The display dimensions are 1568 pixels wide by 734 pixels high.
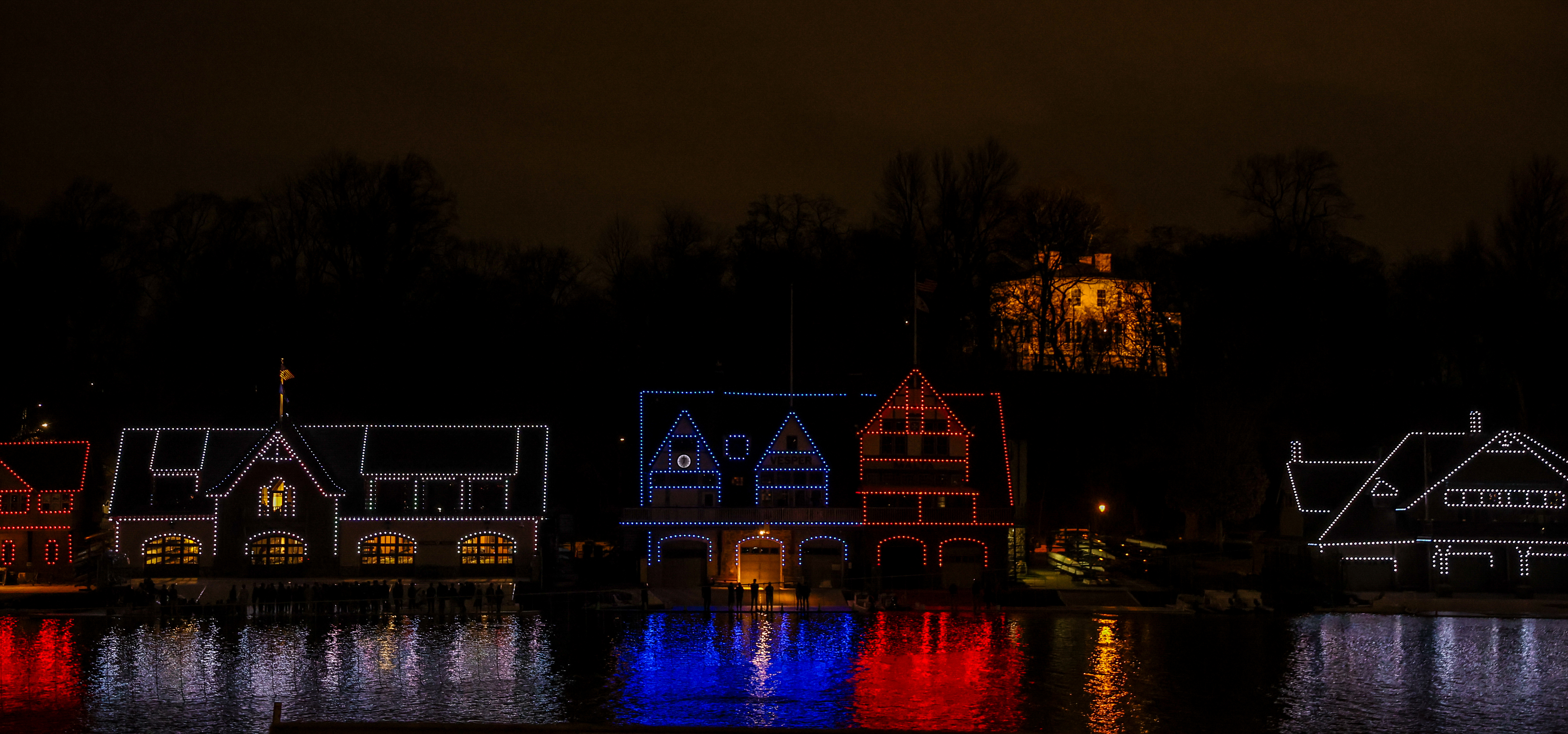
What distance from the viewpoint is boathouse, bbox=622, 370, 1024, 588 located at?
6481 cm

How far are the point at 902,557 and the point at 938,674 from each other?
22.4 metres

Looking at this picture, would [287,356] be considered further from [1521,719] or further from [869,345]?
[1521,719]

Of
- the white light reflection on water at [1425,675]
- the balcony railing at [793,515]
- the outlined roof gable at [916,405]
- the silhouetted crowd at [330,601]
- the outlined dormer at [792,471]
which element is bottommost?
the white light reflection on water at [1425,675]

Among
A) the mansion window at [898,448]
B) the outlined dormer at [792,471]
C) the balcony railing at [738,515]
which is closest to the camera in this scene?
the balcony railing at [738,515]

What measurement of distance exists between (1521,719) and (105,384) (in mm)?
81744

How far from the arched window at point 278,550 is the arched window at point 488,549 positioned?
24.7ft

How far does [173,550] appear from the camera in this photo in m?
65.2

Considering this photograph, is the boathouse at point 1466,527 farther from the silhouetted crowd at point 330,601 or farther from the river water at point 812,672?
the silhouetted crowd at point 330,601

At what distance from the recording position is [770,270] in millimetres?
98688

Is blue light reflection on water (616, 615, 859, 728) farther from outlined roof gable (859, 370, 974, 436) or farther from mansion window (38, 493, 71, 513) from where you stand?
mansion window (38, 493, 71, 513)

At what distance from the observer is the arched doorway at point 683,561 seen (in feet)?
212

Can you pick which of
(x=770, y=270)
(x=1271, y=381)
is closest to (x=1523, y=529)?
(x=1271, y=381)

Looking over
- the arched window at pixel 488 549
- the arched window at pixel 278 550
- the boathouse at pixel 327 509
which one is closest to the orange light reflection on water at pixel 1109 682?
the boathouse at pixel 327 509

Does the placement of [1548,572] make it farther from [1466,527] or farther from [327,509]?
[327,509]
